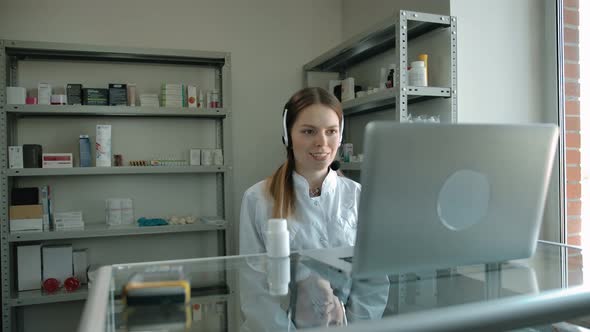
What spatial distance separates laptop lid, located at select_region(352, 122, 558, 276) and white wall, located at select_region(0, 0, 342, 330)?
241 centimetres

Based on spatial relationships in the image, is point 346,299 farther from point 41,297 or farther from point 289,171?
point 41,297

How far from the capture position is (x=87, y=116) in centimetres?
281

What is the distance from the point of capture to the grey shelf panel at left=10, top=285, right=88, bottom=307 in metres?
2.45

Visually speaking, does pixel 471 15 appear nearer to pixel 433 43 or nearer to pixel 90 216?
pixel 433 43

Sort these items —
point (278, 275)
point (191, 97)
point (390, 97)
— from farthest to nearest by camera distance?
point (191, 97), point (390, 97), point (278, 275)

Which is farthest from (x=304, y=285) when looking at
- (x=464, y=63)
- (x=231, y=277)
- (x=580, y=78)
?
(x=580, y=78)

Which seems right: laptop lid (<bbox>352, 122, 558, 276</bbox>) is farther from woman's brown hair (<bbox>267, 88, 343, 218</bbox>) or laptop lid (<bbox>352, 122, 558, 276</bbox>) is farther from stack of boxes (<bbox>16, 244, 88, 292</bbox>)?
stack of boxes (<bbox>16, 244, 88, 292</bbox>)

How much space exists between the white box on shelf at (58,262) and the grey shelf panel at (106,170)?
434mm

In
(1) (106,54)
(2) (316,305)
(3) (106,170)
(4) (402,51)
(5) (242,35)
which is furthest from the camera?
(5) (242,35)

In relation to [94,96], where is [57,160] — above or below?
below

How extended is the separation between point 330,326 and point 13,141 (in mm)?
2751

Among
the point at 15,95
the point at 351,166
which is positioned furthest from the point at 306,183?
the point at 15,95

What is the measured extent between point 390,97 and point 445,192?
156 cm

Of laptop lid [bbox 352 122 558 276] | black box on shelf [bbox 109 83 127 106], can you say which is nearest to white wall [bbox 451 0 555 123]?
laptop lid [bbox 352 122 558 276]
